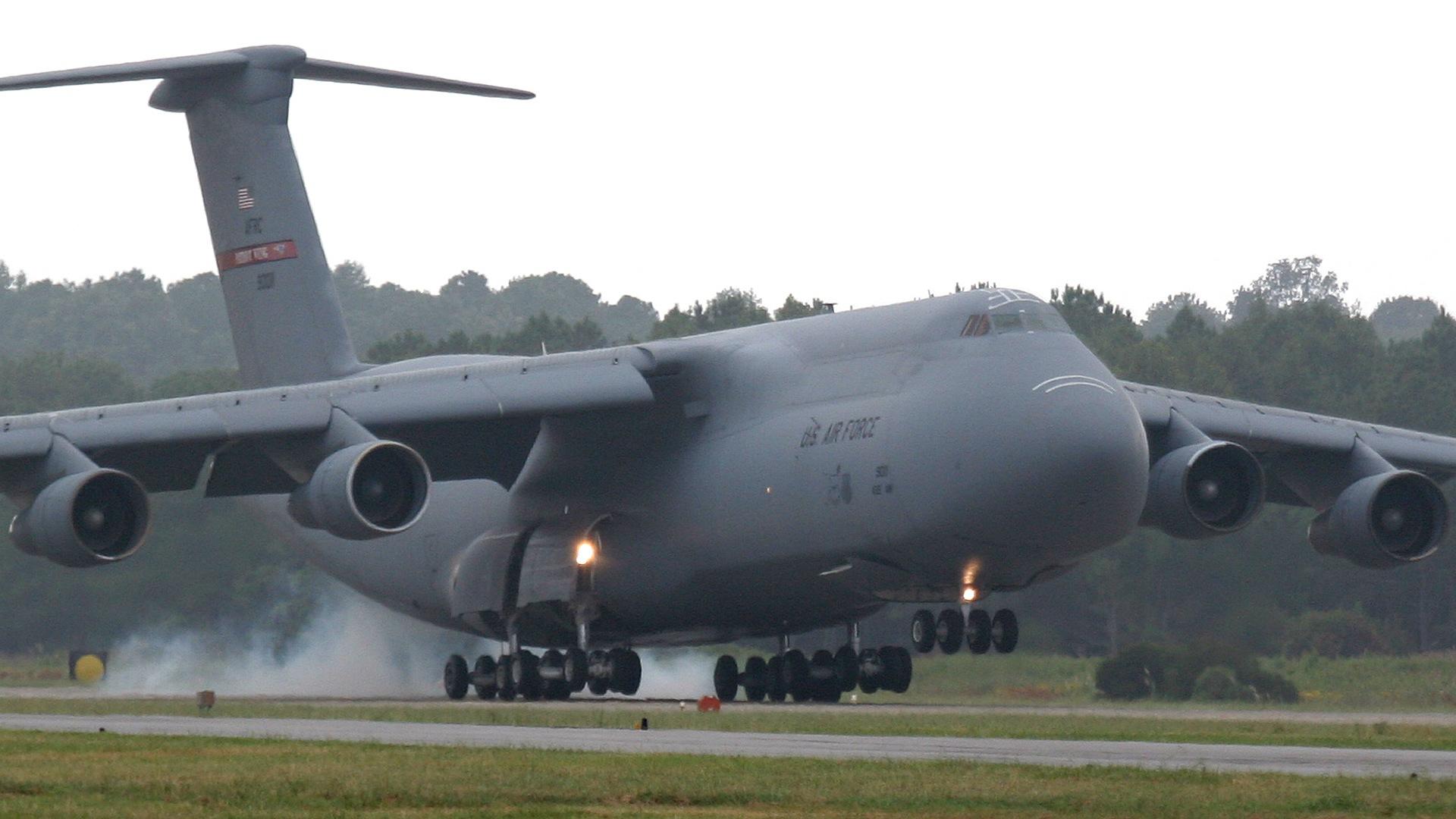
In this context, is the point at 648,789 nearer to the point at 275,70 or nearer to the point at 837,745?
the point at 837,745

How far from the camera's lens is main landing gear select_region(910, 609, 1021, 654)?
2339 centimetres

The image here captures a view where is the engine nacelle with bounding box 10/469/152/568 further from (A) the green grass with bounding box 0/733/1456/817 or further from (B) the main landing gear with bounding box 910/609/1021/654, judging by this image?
(A) the green grass with bounding box 0/733/1456/817

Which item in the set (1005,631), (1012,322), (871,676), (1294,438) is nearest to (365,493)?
(871,676)

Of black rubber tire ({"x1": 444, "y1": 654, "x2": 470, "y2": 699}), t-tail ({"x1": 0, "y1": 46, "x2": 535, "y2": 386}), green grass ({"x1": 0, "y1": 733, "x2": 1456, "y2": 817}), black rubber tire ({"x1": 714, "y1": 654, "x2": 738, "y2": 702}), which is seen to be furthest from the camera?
t-tail ({"x1": 0, "y1": 46, "x2": 535, "y2": 386})

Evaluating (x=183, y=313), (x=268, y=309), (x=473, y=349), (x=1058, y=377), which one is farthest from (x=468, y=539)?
(x=183, y=313)

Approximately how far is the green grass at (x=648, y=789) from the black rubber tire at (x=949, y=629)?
8.67 meters

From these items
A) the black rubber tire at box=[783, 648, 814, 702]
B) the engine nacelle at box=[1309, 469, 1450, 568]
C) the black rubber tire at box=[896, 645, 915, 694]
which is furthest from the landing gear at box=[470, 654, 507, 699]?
the engine nacelle at box=[1309, 469, 1450, 568]

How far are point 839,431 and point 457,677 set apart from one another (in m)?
7.67

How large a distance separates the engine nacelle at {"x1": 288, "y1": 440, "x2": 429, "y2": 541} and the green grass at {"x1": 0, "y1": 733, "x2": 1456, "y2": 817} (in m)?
8.12

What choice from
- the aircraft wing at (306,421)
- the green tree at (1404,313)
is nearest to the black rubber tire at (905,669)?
the aircraft wing at (306,421)

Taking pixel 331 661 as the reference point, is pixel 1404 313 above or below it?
above

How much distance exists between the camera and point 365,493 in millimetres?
24000

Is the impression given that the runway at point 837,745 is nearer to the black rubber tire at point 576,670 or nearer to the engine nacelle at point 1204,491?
the black rubber tire at point 576,670

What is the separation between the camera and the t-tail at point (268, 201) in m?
30.0
